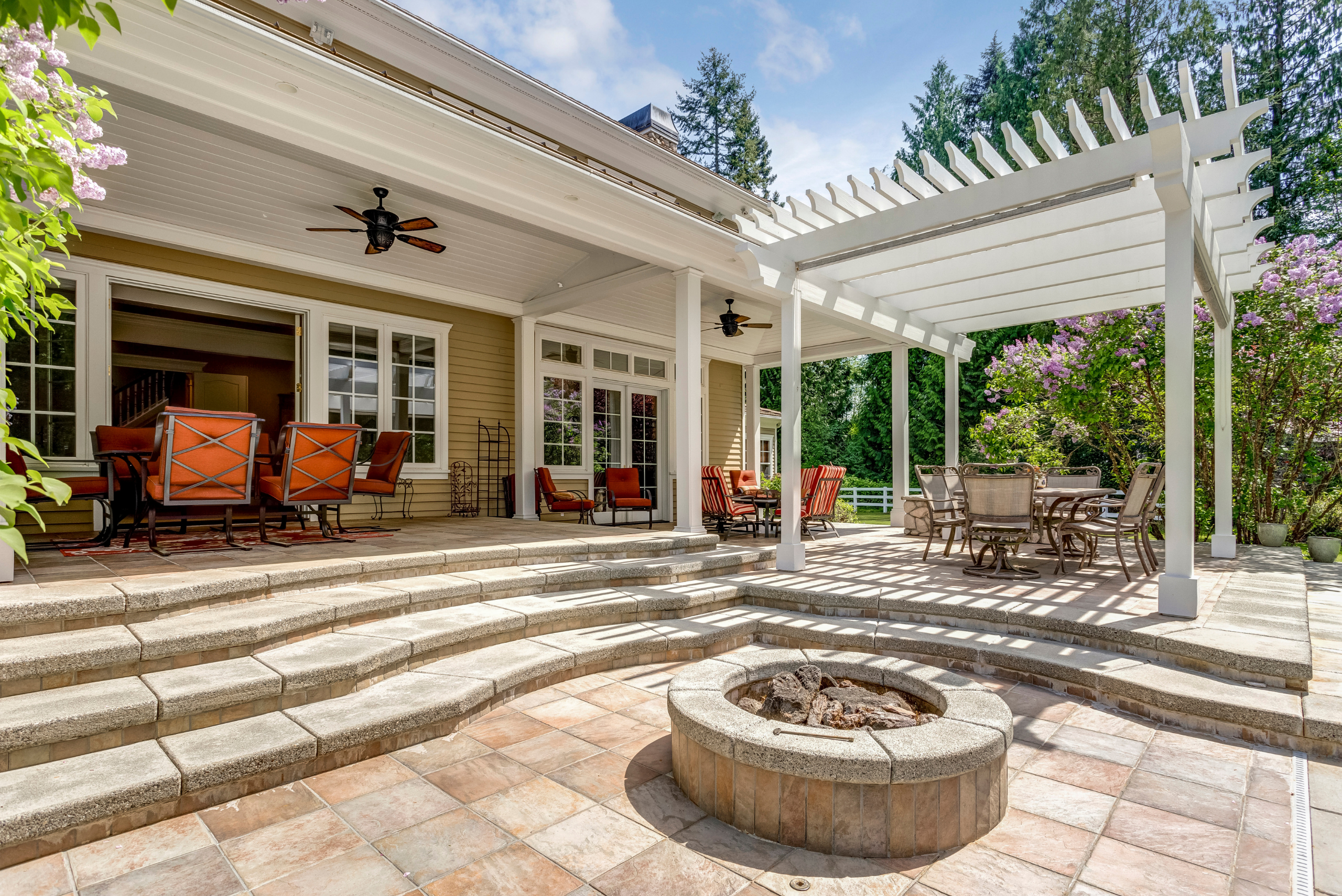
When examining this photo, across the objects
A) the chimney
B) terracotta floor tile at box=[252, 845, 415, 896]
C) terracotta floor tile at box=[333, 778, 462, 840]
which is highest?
the chimney

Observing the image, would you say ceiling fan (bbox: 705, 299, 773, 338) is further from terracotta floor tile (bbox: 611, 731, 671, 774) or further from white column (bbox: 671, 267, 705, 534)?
terracotta floor tile (bbox: 611, 731, 671, 774)

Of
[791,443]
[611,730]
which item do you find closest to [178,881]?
[611,730]

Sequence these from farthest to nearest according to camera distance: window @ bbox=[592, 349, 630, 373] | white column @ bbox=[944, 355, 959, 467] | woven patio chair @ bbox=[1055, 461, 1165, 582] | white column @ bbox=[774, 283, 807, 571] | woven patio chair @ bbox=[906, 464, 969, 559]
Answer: window @ bbox=[592, 349, 630, 373] < white column @ bbox=[944, 355, 959, 467] < woven patio chair @ bbox=[906, 464, 969, 559] < white column @ bbox=[774, 283, 807, 571] < woven patio chair @ bbox=[1055, 461, 1165, 582]

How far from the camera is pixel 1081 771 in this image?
2465 millimetres

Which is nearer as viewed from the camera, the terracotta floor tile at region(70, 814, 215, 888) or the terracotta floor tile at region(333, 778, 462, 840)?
the terracotta floor tile at region(70, 814, 215, 888)

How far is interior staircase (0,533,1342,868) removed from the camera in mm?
2199

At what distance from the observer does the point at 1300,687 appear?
2.95m

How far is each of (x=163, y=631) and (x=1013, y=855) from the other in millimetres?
3271

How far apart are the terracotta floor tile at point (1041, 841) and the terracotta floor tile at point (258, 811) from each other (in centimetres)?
217

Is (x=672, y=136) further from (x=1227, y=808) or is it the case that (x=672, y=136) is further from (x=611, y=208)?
(x=1227, y=808)

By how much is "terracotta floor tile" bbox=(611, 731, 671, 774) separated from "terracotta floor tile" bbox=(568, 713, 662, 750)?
0.03 meters

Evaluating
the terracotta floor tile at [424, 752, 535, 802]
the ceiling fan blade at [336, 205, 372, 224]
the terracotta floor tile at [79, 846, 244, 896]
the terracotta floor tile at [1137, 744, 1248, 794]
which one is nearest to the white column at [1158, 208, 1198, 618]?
the terracotta floor tile at [1137, 744, 1248, 794]

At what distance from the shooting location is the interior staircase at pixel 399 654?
2.20m

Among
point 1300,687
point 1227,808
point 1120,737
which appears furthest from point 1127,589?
point 1227,808
